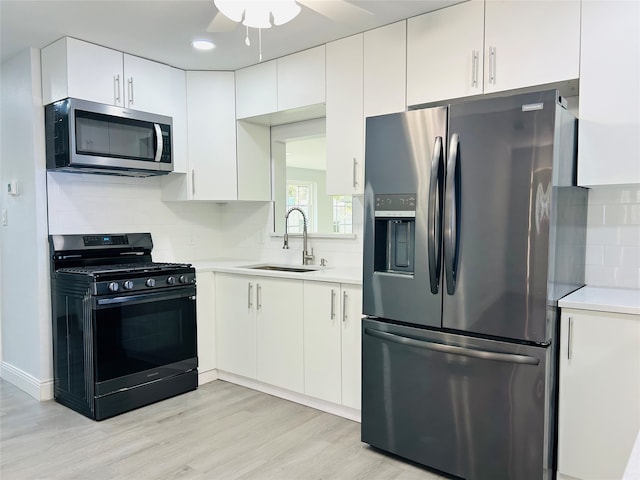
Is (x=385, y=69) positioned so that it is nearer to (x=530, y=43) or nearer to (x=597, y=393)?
(x=530, y=43)

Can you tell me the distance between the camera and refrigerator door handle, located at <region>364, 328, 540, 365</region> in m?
2.01

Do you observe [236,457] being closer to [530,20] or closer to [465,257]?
[465,257]

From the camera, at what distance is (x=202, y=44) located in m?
3.15

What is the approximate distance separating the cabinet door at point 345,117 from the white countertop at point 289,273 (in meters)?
0.55

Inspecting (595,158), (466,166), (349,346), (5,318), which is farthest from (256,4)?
(5,318)

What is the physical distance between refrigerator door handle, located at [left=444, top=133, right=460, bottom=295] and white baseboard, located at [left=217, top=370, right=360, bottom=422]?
1.28 m

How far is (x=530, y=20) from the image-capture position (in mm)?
2352

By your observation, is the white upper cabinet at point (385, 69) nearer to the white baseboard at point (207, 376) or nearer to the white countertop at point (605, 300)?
the white countertop at point (605, 300)

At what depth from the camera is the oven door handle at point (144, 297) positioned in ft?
9.71

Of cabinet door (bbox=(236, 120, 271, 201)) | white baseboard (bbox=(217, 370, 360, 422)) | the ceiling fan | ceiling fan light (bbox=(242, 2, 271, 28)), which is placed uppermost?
the ceiling fan

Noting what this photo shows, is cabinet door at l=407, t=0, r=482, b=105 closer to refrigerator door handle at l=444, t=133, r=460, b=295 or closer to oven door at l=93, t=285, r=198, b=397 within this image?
refrigerator door handle at l=444, t=133, r=460, b=295

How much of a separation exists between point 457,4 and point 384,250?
143cm

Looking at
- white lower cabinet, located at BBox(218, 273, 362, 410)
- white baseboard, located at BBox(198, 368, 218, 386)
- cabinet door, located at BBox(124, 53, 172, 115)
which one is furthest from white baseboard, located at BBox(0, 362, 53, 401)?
cabinet door, located at BBox(124, 53, 172, 115)

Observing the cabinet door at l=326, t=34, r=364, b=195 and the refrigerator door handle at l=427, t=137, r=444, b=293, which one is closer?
the refrigerator door handle at l=427, t=137, r=444, b=293
